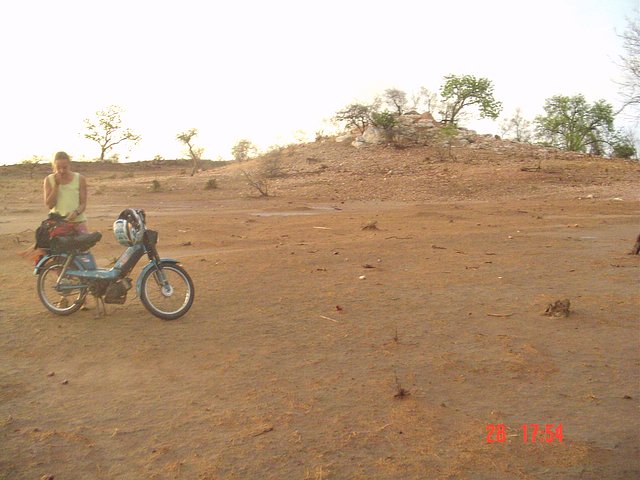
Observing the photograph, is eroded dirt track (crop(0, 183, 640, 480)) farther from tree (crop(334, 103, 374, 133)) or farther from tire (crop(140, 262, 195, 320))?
tree (crop(334, 103, 374, 133))

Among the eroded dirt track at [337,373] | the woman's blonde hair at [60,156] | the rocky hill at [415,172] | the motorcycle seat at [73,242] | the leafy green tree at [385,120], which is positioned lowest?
the eroded dirt track at [337,373]

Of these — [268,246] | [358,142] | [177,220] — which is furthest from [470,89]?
[268,246]

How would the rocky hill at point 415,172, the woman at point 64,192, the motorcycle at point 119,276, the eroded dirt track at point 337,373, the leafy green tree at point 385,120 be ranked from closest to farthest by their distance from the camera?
the eroded dirt track at point 337,373
the motorcycle at point 119,276
the woman at point 64,192
the rocky hill at point 415,172
the leafy green tree at point 385,120

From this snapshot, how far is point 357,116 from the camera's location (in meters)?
30.5

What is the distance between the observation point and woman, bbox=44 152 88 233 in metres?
6.09

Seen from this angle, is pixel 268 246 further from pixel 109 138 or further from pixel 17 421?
pixel 109 138

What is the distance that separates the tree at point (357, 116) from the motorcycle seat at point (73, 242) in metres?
25.2

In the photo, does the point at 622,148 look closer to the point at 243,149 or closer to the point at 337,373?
the point at 243,149

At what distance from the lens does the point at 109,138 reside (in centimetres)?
4772

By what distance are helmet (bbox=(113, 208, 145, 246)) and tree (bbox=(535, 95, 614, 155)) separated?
3444 cm

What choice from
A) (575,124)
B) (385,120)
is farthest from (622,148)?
(385,120)

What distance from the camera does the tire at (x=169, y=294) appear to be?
18.4 ft

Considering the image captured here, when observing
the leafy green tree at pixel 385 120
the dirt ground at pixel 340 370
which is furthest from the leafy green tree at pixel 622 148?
the dirt ground at pixel 340 370

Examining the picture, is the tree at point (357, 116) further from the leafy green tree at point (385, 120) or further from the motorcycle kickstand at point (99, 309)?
the motorcycle kickstand at point (99, 309)
